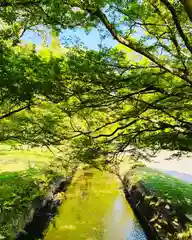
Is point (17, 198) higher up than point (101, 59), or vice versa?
point (101, 59)

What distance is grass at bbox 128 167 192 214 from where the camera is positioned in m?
7.81

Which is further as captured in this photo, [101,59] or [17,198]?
[17,198]

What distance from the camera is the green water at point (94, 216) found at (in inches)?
304

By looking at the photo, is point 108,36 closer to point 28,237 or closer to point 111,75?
point 111,75

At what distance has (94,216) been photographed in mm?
9031

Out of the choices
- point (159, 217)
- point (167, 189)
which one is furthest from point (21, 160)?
point (159, 217)

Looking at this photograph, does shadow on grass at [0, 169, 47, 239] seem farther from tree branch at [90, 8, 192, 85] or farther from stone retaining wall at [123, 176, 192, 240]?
tree branch at [90, 8, 192, 85]

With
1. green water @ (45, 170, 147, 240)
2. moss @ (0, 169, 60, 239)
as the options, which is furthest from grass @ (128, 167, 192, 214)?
moss @ (0, 169, 60, 239)

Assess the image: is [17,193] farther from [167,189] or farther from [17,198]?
[167,189]

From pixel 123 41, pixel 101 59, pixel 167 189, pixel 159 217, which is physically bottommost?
pixel 159 217

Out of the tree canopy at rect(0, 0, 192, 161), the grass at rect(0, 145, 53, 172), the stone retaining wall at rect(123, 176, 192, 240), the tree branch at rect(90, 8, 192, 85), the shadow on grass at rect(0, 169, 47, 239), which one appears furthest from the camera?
the grass at rect(0, 145, 53, 172)

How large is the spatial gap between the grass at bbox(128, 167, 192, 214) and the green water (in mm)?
970

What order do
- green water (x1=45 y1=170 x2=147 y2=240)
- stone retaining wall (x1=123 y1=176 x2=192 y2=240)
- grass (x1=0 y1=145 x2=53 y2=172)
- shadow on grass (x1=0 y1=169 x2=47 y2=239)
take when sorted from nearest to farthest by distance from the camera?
shadow on grass (x1=0 y1=169 x2=47 y2=239) → stone retaining wall (x1=123 y1=176 x2=192 y2=240) → green water (x1=45 y1=170 x2=147 y2=240) → grass (x1=0 y1=145 x2=53 y2=172)

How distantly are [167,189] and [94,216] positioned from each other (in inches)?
92.7
